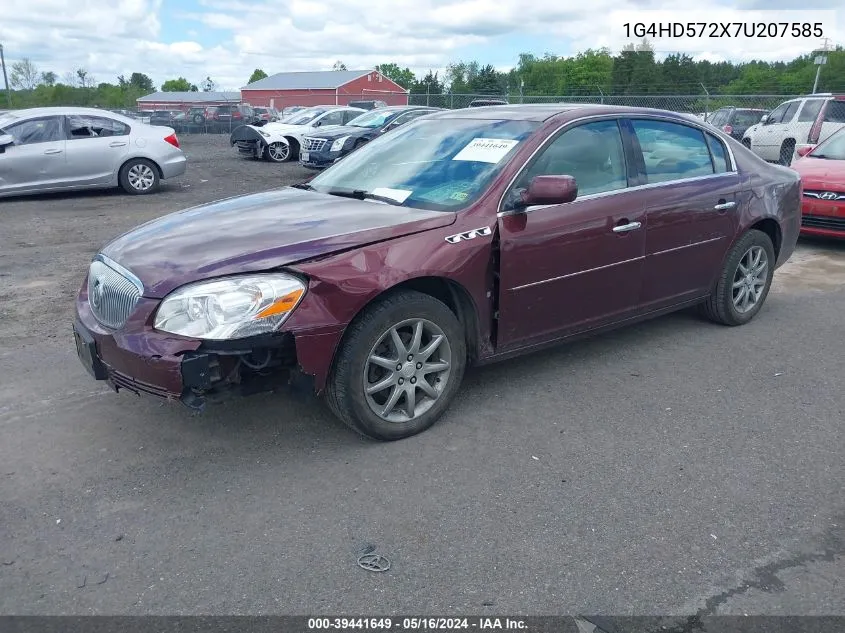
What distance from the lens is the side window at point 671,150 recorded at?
16.1ft

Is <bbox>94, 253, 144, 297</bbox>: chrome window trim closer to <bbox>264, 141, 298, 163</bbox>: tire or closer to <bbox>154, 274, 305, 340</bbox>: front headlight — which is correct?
<bbox>154, 274, 305, 340</bbox>: front headlight

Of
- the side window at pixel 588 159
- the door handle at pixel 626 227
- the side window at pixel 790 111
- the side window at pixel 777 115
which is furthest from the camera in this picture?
the side window at pixel 777 115

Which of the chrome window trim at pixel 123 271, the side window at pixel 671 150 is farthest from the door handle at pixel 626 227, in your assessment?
the chrome window trim at pixel 123 271

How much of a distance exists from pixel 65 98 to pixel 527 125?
201ft

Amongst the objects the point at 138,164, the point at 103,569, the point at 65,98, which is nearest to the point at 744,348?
the point at 103,569

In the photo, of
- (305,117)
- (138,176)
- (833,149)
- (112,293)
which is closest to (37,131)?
(138,176)

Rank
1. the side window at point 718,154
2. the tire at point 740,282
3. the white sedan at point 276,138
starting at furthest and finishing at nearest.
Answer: the white sedan at point 276,138 < the tire at point 740,282 < the side window at point 718,154

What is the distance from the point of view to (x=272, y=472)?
3.54 metres

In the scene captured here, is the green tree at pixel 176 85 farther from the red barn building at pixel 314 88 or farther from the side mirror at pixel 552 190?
Result: the side mirror at pixel 552 190

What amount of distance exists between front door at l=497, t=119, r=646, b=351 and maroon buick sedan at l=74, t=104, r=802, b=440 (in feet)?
0.04

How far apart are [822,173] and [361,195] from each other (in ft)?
22.0

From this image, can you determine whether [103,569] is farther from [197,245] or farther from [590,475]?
[590,475]

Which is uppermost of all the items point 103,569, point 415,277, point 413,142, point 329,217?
point 413,142

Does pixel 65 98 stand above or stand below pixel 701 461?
above
